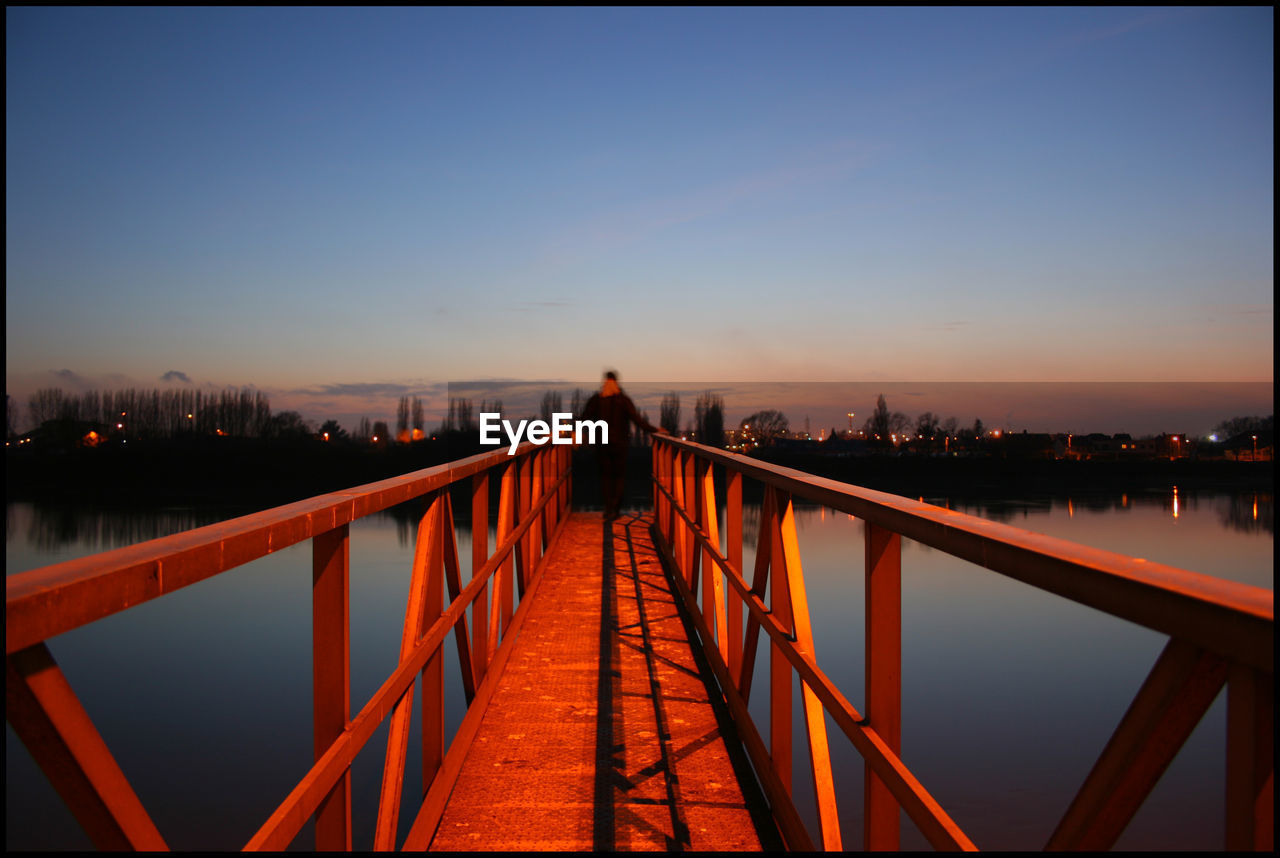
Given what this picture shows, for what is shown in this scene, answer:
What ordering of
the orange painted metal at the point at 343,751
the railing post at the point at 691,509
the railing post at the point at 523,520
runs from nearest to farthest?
the orange painted metal at the point at 343,751, the railing post at the point at 691,509, the railing post at the point at 523,520

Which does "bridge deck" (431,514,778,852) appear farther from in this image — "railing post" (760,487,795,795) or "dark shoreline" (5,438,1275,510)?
"dark shoreline" (5,438,1275,510)

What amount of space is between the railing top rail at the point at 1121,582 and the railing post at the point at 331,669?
1050mm

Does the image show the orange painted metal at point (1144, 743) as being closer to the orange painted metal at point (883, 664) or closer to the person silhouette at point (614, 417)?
the orange painted metal at point (883, 664)

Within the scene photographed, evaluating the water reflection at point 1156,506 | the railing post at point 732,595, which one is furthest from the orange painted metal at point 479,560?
the water reflection at point 1156,506

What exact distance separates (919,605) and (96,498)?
53.9 meters

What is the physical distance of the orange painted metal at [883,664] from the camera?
153 cm

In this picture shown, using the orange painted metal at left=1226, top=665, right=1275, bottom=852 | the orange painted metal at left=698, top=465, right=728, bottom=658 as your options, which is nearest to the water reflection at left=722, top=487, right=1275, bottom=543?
the orange painted metal at left=698, top=465, right=728, bottom=658

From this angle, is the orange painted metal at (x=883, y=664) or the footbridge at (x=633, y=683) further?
the orange painted metal at (x=883, y=664)

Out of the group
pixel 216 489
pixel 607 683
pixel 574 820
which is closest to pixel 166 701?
pixel 607 683

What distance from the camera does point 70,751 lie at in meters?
0.80

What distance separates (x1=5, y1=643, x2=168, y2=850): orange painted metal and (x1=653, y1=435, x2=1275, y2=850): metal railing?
1.00 meters

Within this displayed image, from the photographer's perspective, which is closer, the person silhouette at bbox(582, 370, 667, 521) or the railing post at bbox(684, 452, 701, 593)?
the railing post at bbox(684, 452, 701, 593)

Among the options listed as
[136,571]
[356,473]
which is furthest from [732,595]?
[356,473]

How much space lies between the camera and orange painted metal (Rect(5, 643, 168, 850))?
0.75 metres
